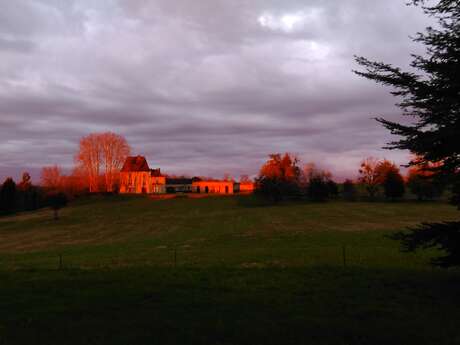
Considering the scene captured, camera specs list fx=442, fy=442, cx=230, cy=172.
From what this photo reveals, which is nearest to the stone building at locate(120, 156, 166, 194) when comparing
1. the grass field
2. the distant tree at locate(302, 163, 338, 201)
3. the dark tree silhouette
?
the distant tree at locate(302, 163, 338, 201)

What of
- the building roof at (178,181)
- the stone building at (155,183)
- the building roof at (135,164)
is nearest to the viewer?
the stone building at (155,183)

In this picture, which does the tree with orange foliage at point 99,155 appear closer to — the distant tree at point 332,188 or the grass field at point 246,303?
the distant tree at point 332,188

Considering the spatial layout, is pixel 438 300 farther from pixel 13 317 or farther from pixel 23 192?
pixel 23 192

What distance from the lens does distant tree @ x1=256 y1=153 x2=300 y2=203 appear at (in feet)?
303

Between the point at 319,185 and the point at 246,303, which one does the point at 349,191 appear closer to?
the point at 319,185

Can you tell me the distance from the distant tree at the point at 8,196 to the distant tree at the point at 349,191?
77237mm

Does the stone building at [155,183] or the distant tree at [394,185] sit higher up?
the stone building at [155,183]

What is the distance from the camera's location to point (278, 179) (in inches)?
3698

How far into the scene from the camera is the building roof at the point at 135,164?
147 m

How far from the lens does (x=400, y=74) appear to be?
38.5ft

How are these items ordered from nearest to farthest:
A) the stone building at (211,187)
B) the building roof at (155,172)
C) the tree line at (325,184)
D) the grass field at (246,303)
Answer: the grass field at (246,303) < the tree line at (325,184) < the building roof at (155,172) < the stone building at (211,187)

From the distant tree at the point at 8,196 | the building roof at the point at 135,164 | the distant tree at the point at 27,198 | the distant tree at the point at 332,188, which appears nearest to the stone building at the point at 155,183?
the building roof at the point at 135,164

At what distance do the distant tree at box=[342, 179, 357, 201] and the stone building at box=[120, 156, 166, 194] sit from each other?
63.6 metres

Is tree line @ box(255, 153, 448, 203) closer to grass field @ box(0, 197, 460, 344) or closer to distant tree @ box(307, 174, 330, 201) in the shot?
distant tree @ box(307, 174, 330, 201)
